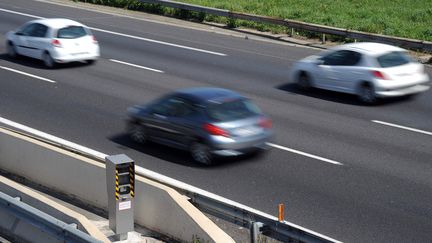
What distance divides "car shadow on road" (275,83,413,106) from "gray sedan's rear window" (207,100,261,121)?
574 centimetres

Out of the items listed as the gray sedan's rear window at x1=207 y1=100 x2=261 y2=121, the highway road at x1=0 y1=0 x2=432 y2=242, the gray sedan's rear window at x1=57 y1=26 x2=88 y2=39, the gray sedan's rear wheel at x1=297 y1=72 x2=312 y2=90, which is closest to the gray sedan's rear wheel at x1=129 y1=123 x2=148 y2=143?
the highway road at x1=0 y1=0 x2=432 y2=242

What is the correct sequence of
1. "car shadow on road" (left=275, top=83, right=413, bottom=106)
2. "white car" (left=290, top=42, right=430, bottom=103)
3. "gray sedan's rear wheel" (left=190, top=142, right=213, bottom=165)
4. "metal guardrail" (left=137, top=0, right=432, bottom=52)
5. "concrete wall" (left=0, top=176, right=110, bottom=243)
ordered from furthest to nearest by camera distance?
"metal guardrail" (left=137, top=0, right=432, bottom=52)
"car shadow on road" (left=275, top=83, right=413, bottom=106)
"white car" (left=290, top=42, right=430, bottom=103)
"gray sedan's rear wheel" (left=190, top=142, right=213, bottom=165)
"concrete wall" (left=0, top=176, right=110, bottom=243)

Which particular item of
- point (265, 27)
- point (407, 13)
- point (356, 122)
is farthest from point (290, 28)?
point (356, 122)

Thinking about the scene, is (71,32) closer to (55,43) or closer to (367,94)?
(55,43)

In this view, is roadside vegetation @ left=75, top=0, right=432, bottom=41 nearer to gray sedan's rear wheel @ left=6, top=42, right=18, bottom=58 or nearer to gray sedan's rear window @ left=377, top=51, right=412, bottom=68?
gray sedan's rear window @ left=377, top=51, right=412, bottom=68

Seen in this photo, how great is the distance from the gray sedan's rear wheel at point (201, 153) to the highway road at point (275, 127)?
174mm

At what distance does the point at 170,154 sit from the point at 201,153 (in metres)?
1.13

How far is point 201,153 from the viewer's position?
16.3 m

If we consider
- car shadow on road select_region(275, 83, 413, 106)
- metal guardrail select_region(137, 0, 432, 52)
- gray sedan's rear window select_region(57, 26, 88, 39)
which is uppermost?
gray sedan's rear window select_region(57, 26, 88, 39)

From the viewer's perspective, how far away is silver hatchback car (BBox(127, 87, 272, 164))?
16.0 meters

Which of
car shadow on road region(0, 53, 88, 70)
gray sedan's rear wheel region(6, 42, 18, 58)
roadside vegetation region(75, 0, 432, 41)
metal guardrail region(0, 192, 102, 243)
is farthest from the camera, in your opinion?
roadside vegetation region(75, 0, 432, 41)

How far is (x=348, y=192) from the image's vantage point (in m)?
14.4

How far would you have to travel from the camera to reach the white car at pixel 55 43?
25.6 m

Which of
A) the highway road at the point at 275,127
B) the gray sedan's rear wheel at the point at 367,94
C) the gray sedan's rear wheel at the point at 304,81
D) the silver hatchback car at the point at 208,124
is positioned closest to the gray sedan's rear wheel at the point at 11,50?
the highway road at the point at 275,127
